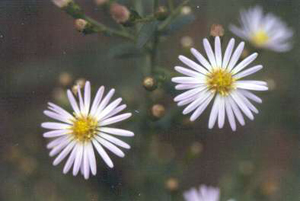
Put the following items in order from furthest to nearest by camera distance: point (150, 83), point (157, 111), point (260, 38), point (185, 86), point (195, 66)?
point (260, 38)
point (157, 111)
point (150, 83)
point (195, 66)
point (185, 86)

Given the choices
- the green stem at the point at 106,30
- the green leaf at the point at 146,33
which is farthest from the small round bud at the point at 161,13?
the green stem at the point at 106,30

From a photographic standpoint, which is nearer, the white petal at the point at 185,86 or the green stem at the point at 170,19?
the white petal at the point at 185,86

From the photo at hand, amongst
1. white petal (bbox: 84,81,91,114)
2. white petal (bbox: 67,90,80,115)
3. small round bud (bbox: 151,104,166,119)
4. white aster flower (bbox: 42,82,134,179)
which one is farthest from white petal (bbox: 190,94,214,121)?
white petal (bbox: 67,90,80,115)

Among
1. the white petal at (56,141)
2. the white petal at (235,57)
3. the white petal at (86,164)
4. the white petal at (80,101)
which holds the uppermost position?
the white petal at (235,57)

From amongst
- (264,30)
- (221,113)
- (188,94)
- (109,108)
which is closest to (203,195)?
(221,113)

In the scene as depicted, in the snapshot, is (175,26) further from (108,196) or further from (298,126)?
(298,126)

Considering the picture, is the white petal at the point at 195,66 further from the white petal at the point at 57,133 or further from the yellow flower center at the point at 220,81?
the white petal at the point at 57,133

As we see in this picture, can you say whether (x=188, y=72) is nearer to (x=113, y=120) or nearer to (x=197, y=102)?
(x=197, y=102)
